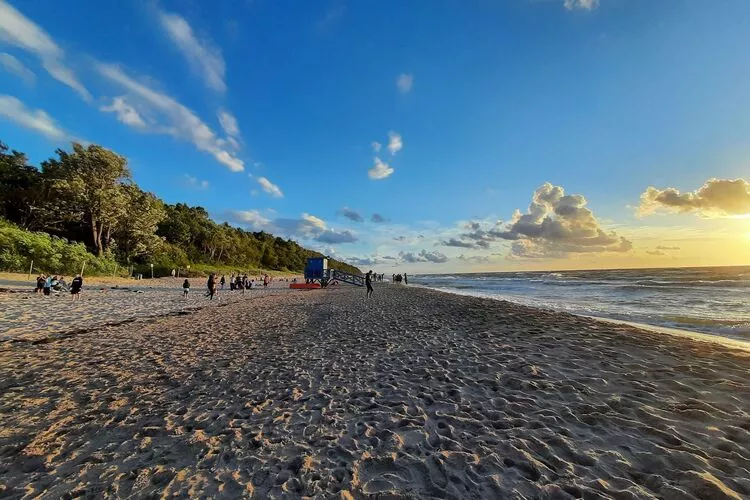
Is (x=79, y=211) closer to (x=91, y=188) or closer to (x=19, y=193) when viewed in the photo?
(x=91, y=188)

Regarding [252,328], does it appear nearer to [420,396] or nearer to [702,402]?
[420,396]

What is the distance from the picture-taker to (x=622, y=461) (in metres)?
3.98

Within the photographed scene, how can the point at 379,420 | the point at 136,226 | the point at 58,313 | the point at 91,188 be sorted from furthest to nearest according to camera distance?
the point at 136,226, the point at 91,188, the point at 58,313, the point at 379,420

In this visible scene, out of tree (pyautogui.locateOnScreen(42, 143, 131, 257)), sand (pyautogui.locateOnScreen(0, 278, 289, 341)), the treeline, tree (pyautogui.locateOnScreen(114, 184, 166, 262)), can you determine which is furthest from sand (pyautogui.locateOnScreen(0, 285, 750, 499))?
tree (pyautogui.locateOnScreen(114, 184, 166, 262))

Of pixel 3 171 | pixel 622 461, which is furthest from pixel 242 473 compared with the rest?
pixel 3 171

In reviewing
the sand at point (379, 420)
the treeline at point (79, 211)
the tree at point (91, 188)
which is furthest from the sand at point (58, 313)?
the tree at point (91, 188)

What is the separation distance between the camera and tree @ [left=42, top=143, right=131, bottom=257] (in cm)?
4103

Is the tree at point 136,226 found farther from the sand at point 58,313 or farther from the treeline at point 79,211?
the sand at point 58,313

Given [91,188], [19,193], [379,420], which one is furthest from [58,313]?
[19,193]

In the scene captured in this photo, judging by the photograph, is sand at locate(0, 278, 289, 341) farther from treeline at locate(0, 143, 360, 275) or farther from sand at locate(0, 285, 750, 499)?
treeline at locate(0, 143, 360, 275)

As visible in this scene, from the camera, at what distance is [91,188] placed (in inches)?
1670

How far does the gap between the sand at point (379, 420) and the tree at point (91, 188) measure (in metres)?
41.4

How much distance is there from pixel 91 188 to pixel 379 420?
2118 inches

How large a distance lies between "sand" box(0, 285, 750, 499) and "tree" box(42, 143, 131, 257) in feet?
136
